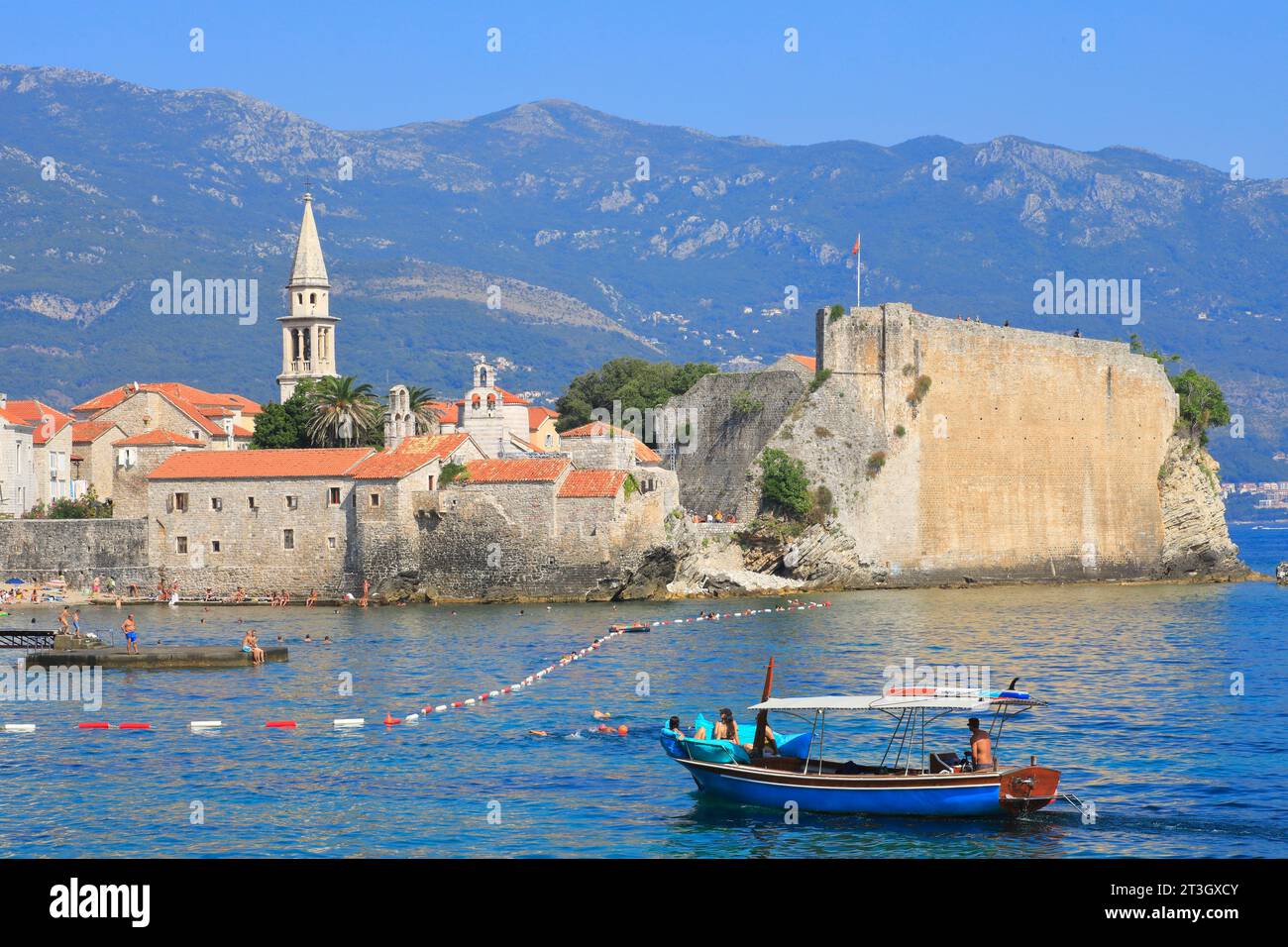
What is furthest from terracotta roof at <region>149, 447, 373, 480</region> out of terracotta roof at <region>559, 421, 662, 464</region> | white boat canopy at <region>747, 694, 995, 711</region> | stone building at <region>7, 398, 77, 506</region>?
white boat canopy at <region>747, 694, 995, 711</region>

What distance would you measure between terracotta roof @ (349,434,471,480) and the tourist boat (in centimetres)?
3401

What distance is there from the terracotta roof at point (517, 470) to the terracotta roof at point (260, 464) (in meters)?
4.87

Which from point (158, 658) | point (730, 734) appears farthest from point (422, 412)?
point (730, 734)

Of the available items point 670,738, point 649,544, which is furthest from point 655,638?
point 670,738

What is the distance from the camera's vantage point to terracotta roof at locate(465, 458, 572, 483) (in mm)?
58375

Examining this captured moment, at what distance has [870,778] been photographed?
24.0 meters

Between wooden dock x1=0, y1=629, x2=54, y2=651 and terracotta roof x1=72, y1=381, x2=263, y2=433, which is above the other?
terracotta roof x1=72, y1=381, x2=263, y2=433

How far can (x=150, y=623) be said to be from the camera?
177ft

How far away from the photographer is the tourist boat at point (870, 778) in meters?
23.9

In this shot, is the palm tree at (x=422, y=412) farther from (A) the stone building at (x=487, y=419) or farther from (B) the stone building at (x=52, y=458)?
(B) the stone building at (x=52, y=458)

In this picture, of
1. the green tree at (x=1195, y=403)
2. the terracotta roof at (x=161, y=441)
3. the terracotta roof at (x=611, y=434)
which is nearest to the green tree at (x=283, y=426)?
the terracotta roof at (x=161, y=441)

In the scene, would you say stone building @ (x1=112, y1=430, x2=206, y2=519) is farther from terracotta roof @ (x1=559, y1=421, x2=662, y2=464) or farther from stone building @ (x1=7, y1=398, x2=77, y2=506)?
terracotta roof @ (x1=559, y1=421, x2=662, y2=464)
